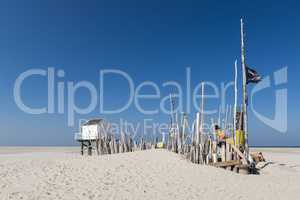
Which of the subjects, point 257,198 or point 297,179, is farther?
point 297,179

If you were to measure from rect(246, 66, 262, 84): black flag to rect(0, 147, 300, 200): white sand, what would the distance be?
462 centimetres

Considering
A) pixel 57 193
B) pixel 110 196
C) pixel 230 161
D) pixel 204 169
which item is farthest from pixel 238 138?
pixel 57 193

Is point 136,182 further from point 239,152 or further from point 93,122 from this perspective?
point 93,122

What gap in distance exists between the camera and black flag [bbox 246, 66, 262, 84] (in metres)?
14.8

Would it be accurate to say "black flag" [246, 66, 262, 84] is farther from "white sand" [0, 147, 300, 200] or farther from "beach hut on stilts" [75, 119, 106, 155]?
"beach hut on stilts" [75, 119, 106, 155]

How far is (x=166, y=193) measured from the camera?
870cm

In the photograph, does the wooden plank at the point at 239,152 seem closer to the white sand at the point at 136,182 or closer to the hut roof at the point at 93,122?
the white sand at the point at 136,182

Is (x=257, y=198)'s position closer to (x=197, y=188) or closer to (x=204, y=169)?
(x=197, y=188)

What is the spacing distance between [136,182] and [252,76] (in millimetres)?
8090

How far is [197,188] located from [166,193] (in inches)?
49.1

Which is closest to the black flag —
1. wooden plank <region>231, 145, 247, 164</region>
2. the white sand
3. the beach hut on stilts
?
wooden plank <region>231, 145, 247, 164</region>

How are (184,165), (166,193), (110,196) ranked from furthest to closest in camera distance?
(184,165) < (166,193) < (110,196)

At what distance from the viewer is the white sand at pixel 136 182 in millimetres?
8398

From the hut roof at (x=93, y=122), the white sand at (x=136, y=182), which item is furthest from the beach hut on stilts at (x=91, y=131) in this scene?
the white sand at (x=136, y=182)
